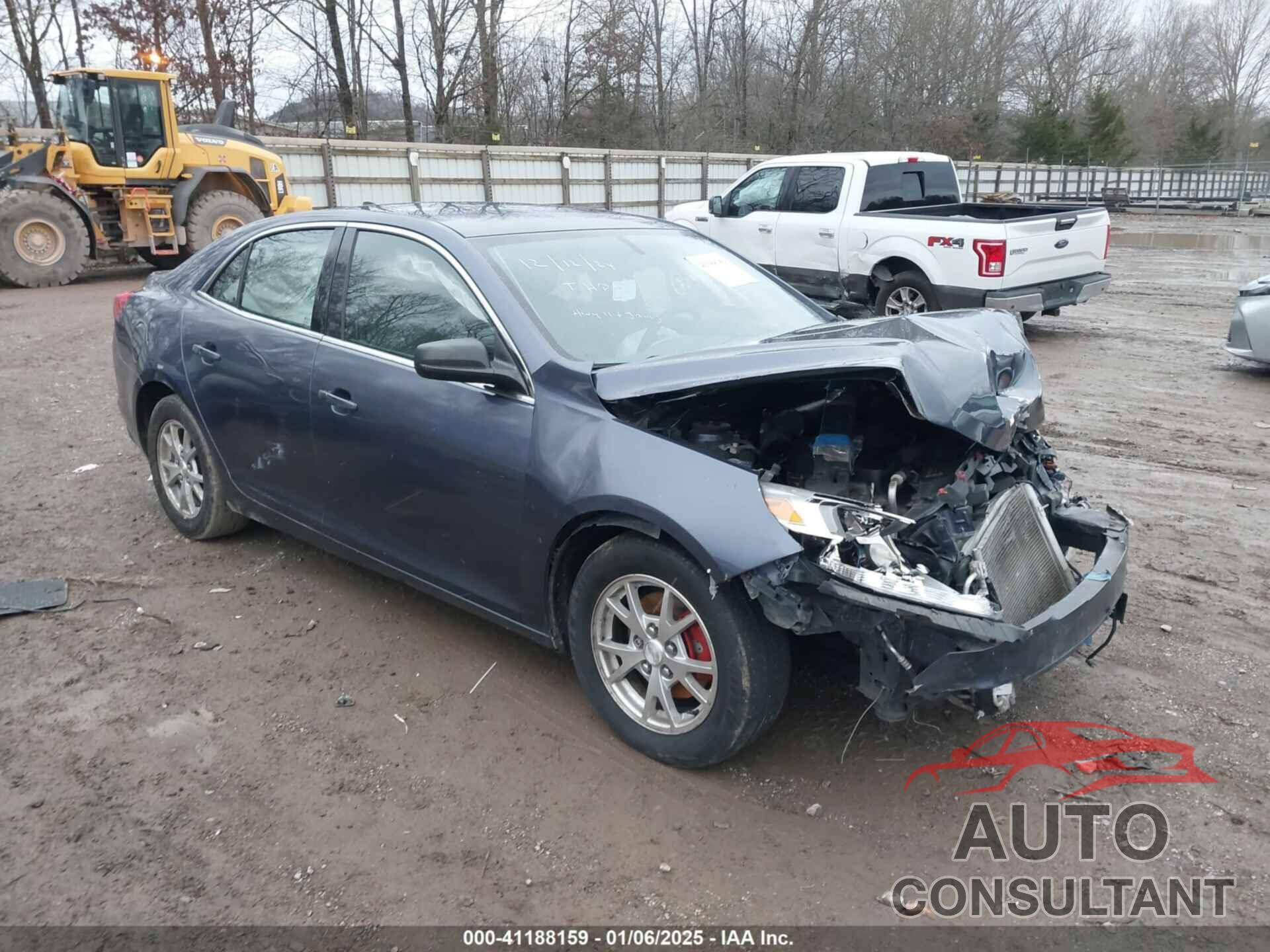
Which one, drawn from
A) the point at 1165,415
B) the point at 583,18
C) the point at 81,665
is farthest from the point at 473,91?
the point at 81,665

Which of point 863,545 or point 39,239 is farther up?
point 39,239

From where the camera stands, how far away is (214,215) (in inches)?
619

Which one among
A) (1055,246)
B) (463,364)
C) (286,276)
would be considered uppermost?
(286,276)

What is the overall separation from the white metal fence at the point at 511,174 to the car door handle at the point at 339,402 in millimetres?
10784

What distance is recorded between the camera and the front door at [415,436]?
11.5 feet

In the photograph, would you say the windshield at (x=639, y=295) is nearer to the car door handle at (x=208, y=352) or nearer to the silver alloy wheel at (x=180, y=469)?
the car door handle at (x=208, y=352)

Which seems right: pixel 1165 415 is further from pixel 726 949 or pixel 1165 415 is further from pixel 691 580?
pixel 726 949

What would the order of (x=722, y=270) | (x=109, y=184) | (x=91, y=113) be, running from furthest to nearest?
1. (x=109, y=184)
2. (x=91, y=113)
3. (x=722, y=270)

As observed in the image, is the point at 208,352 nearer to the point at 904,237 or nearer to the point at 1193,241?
the point at 904,237

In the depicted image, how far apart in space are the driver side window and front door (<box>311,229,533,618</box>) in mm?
8652

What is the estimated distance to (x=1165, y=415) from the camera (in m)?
7.73

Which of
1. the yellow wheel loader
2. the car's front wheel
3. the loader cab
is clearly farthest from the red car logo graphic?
the loader cab

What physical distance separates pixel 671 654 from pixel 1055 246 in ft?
28.3

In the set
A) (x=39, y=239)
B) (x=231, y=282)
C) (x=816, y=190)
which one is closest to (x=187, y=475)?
(x=231, y=282)
